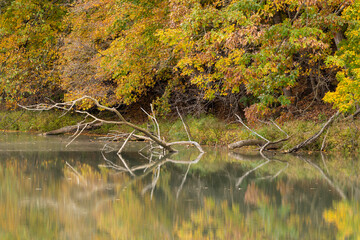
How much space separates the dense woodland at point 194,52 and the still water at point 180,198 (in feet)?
11.3

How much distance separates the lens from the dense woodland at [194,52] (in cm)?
1714

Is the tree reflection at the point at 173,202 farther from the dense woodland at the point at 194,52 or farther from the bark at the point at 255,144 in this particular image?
the dense woodland at the point at 194,52

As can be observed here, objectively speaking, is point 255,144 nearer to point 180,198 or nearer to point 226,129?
point 226,129

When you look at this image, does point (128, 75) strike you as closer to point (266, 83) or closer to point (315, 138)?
point (266, 83)

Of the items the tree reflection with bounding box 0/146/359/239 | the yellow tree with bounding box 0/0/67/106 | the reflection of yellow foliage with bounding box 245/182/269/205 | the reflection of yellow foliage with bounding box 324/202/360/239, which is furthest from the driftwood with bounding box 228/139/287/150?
the yellow tree with bounding box 0/0/67/106

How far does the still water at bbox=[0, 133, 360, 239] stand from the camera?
21.1 feet

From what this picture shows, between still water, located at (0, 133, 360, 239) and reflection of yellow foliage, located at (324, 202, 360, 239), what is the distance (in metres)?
0.01

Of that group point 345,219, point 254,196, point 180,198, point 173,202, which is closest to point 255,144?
point 254,196

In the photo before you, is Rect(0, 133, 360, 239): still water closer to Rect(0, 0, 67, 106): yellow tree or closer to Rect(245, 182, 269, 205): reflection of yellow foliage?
Rect(245, 182, 269, 205): reflection of yellow foliage

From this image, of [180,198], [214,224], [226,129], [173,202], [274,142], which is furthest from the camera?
[226,129]

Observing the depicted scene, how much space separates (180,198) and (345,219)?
2659 mm

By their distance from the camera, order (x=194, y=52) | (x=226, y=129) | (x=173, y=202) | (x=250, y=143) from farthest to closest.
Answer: (x=226, y=129)
(x=194, y=52)
(x=250, y=143)
(x=173, y=202)

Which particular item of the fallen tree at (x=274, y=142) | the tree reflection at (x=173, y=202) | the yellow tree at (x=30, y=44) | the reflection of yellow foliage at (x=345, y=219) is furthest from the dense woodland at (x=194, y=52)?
the reflection of yellow foliage at (x=345, y=219)

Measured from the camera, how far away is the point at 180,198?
8805mm
